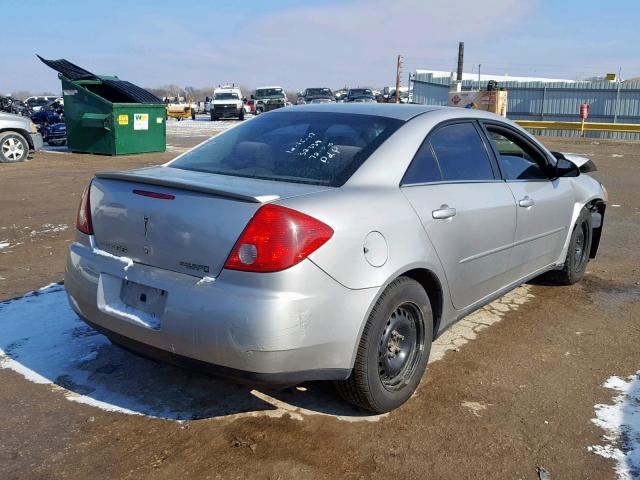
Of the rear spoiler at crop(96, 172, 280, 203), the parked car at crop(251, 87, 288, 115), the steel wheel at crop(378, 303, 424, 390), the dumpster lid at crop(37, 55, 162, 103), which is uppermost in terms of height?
the parked car at crop(251, 87, 288, 115)

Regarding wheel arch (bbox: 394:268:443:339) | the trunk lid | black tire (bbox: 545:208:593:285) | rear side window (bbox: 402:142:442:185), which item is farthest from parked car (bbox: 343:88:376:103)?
the trunk lid

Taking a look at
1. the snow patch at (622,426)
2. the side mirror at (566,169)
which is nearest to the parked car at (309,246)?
the side mirror at (566,169)

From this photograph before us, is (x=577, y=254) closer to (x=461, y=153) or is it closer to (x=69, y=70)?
(x=461, y=153)

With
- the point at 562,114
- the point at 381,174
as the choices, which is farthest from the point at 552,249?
the point at 562,114

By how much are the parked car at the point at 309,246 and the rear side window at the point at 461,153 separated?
0.04ft

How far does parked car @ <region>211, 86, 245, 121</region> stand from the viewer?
36.1 meters

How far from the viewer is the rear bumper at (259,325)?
8.57 feet

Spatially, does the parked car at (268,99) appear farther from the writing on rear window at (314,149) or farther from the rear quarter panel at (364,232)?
the rear quarter panel at (364,232)

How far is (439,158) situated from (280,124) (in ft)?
3.38

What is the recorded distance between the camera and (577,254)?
5.58 m

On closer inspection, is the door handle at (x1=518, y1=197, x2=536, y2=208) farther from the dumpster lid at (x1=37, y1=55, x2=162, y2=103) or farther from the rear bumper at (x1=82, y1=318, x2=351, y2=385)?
the dumpster lid at (x1=37, y1=55, x2=162, y2=103)

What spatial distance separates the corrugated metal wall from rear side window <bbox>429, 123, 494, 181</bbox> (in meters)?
25.7

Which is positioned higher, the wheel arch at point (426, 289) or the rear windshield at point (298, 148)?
the rear windshield at point (298, 148)

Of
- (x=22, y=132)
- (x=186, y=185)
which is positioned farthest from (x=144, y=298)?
(x=22, y=132)
